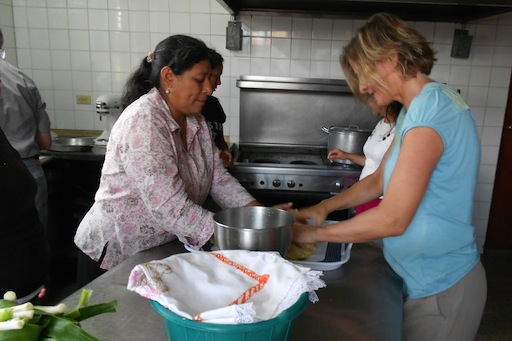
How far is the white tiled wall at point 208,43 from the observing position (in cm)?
309

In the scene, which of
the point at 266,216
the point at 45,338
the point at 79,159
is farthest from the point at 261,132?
the point at 45,338

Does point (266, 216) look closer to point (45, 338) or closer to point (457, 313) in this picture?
point (457, 313)

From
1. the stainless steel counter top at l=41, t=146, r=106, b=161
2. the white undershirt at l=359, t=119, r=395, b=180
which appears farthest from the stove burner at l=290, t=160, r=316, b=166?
the stainless steel counter top at l=41, t=146, r=106, b=161

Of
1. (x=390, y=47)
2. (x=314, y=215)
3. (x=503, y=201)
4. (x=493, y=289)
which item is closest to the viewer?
(x=390, y=47)

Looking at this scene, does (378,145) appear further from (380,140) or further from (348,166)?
(348,166)

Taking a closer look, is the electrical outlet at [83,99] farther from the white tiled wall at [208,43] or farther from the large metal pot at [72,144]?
the large metal pot at [72,144]

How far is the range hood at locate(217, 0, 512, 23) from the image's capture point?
2672 mm

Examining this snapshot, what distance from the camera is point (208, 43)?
313 centimetres

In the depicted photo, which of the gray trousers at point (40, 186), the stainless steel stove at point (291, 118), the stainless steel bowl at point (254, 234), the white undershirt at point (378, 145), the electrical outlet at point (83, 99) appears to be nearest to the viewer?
the stainless steel bowl at point (254, 234)

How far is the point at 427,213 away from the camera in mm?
1191

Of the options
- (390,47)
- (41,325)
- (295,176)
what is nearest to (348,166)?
(295,176)

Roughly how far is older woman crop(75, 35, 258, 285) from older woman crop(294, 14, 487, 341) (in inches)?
15.1

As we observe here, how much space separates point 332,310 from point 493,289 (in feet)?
8.24

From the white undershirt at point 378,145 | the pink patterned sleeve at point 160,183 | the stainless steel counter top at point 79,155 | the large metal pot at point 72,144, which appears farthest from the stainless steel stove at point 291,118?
the pink patterned sleeve at point 160,183
